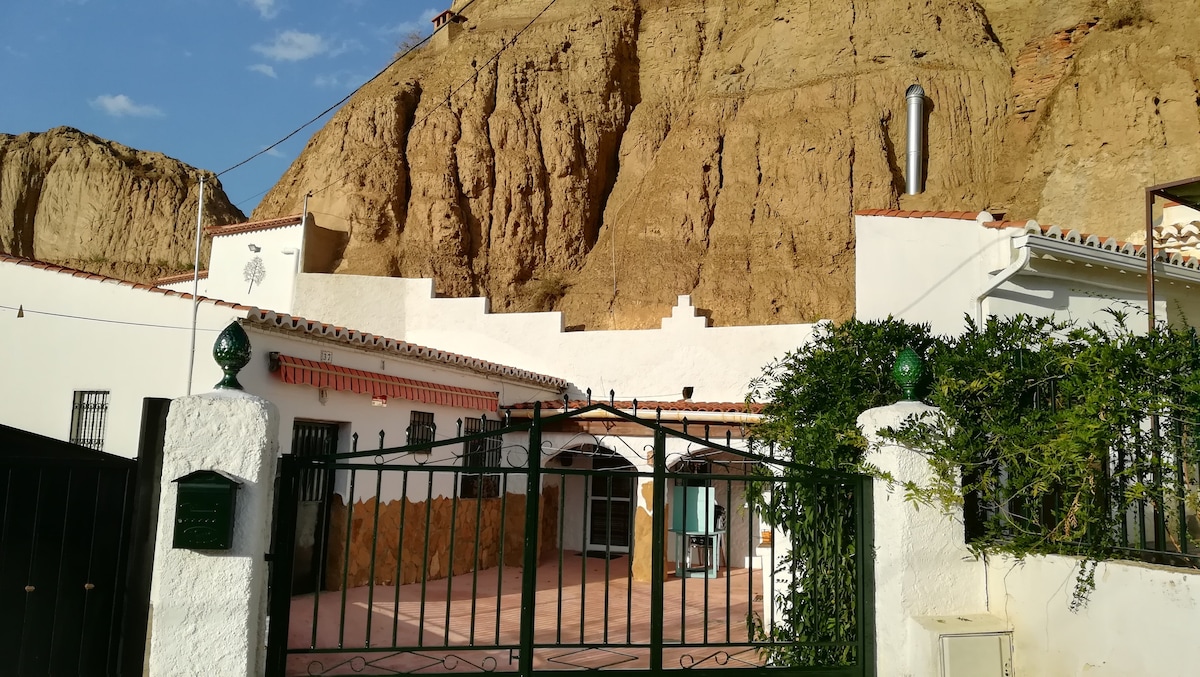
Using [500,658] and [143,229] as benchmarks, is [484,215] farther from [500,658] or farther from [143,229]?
[500,658]

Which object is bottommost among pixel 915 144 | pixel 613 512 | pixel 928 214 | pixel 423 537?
pixel 423 537

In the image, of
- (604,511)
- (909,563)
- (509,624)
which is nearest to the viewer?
(909,563)

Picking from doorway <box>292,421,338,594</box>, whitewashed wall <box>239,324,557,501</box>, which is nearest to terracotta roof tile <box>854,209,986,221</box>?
whitewashed wall <box>239,324,557,501</box>

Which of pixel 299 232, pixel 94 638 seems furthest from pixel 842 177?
pixel 94 638

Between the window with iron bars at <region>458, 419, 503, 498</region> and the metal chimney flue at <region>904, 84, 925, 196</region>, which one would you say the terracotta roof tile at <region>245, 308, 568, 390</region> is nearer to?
the window with iron bars at <region>458, 419, 503, 498</region>

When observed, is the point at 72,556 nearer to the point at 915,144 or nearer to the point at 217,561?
the point at 217,561

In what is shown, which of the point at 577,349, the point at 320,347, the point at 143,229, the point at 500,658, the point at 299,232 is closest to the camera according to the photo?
the point at 500,658

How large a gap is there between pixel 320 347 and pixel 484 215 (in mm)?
16622

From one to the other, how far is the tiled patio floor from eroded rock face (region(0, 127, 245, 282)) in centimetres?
2925

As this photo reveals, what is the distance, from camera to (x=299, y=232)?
20.8 meters

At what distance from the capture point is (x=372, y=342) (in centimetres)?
1161

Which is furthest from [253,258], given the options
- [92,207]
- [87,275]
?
[92,207]

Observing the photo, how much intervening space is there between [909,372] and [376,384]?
7814 mm

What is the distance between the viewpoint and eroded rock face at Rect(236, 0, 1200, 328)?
74.2 feet
